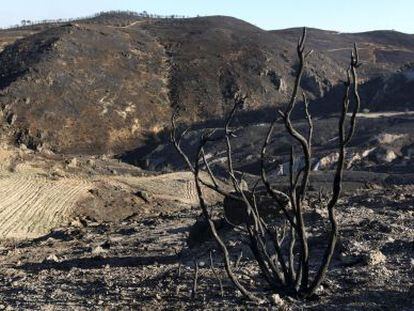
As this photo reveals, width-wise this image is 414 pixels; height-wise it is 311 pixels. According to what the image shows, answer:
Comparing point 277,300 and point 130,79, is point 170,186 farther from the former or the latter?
point 130,79

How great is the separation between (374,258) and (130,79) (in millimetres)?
48343

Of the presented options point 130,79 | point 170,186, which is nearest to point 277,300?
point 170,186

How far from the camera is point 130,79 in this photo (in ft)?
181

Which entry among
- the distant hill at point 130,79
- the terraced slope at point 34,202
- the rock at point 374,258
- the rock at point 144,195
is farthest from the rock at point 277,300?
the distant hill at point 130,79

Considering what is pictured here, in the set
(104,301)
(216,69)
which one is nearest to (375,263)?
(104,301)

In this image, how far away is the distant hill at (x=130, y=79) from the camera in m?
46.9

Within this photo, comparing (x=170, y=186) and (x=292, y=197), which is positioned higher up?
Result: (x=292, y=197)

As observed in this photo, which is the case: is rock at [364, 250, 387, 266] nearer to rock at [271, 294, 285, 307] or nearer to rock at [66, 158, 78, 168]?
rock at [271, 294, 285, 307]

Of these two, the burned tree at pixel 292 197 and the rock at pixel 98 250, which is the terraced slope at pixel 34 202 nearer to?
the rock at pixel 98 250

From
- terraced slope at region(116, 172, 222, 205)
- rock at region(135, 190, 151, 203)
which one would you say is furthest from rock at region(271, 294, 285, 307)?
terraced slope at region(116, 172, 222, 205)

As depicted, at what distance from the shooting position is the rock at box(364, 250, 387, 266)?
8.28 meters

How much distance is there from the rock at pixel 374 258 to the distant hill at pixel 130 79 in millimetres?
37777

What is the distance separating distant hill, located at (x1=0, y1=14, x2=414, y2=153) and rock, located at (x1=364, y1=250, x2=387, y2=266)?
124 feet

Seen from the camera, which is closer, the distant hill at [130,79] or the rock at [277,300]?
the rock at [277,300]
